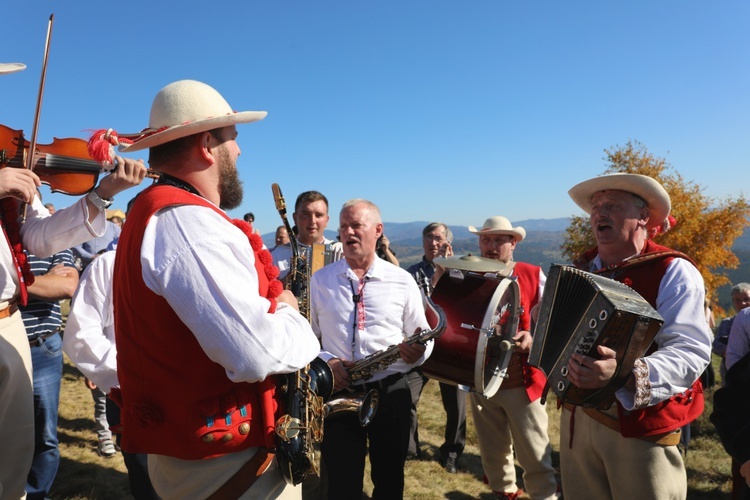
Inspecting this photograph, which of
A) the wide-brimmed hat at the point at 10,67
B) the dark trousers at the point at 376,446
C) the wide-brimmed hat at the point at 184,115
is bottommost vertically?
the dark trousers at the point at 376,446

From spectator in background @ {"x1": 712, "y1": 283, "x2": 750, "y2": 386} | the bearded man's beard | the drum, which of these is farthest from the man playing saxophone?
spectator in background @ {"x1": 712, "y1": 283, "x2": 750, "y2": 386}

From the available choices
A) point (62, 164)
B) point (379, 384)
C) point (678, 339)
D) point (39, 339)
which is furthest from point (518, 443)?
point (62, 164)

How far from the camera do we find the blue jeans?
392 cm

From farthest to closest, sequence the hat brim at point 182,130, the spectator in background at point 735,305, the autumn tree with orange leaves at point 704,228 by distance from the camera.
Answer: the autumn tree with orange leaves at point 704,228 → the spectator in background at point 735,305 → the hat brim at point 182,130

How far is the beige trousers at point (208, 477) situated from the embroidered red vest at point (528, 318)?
3.15 meters

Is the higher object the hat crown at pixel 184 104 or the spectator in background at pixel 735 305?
the hat crown at pixel 184 104

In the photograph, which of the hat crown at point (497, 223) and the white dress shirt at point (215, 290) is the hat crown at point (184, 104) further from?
→ the hat crown at point (497, 223)

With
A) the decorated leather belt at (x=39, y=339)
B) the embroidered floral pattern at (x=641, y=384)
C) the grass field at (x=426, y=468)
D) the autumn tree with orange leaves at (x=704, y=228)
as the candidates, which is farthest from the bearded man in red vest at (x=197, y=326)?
the autumn tree with orange leaves at (x=704, y=228)

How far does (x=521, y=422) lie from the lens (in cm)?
473

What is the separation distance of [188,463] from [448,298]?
2833 millimetres

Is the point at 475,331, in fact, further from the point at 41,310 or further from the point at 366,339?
the point at 41,310

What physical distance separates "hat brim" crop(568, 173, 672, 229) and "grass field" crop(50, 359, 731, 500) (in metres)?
3.55

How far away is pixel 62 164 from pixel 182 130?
288 cm

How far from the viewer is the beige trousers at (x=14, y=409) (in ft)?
8.57
